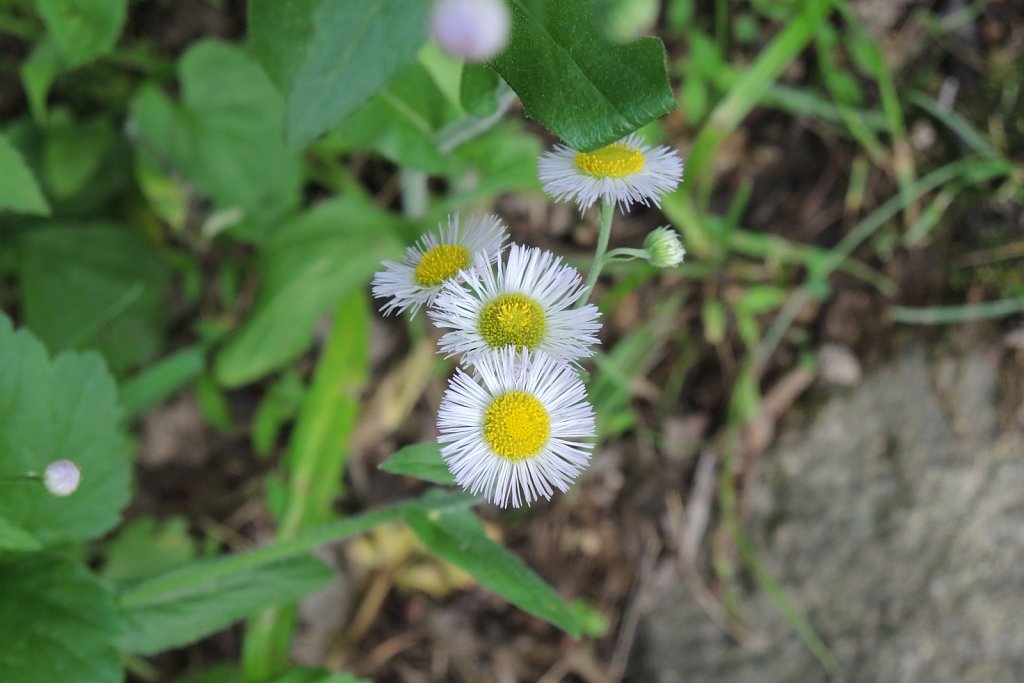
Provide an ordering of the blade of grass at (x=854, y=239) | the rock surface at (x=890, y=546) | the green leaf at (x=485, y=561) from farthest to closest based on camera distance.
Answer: the blade of grass at (x=854, y=239)
the rock surface at (x=890, y=546)
the green leaf at (x=485, y=561)

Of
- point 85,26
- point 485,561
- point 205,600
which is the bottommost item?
point 205,600

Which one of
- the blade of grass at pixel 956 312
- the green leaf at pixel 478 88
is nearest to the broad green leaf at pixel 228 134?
the green leaf at pixel 478 88

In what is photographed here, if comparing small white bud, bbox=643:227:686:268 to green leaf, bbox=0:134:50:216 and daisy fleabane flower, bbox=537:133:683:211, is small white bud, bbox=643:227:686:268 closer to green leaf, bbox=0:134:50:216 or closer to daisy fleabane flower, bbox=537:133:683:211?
daisy fleabane flower, bbox=537:133:683:211

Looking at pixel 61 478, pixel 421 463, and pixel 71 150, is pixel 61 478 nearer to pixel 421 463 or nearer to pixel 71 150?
pixel 421 463

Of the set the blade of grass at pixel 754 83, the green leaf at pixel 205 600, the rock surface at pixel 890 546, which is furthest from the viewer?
the blade of grass at pixel 754 83

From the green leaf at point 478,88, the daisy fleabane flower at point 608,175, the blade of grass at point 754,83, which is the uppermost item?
the blade of grass at point 754,83

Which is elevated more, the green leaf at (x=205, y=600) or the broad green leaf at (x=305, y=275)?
the broad green leaf at (x=305, y=275)

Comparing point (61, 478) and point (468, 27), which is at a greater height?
point (468, 27)

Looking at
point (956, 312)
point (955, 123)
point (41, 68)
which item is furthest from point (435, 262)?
point (955, 123)

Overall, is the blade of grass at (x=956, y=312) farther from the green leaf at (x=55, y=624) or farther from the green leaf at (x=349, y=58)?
the green leaf at (x=55, y=624)
